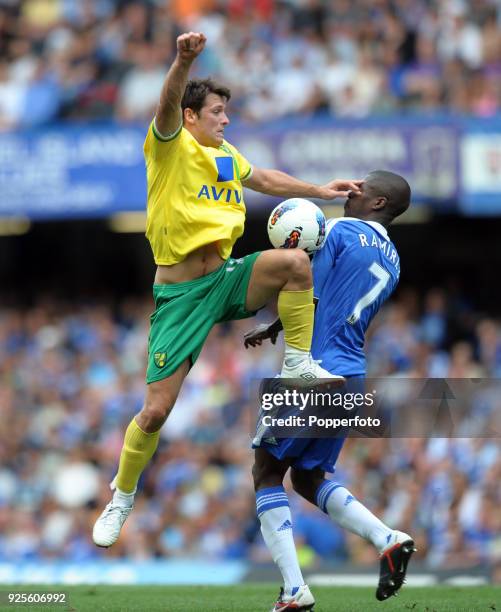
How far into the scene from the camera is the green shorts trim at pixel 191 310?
304 inches

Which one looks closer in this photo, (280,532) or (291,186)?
(280,532)

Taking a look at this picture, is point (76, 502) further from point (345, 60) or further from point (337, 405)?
point (337, 405)

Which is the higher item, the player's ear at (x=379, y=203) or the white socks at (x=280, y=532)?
the player's ear at (x=379, y=203)

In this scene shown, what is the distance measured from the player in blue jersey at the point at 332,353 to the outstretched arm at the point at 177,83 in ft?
3.85

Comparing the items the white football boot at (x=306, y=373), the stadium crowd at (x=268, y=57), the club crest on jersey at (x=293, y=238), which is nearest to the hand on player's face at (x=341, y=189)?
the club crest on jersey at (x=293, y=238)

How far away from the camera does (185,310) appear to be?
779 centimetres

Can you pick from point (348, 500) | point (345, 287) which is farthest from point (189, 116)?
point (348, 500)

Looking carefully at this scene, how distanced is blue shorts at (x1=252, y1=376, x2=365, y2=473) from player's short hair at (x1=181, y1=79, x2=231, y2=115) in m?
1.72

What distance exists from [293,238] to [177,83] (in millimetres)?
1155

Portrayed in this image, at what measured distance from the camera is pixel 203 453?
15.4 metres

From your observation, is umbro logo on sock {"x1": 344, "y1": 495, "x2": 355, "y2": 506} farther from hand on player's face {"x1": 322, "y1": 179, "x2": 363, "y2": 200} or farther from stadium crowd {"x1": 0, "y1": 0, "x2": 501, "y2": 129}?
stadium crowd {"x1": 0, "y1": 0, "x2": 501, "y2": 129}

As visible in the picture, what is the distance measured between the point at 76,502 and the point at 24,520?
666 mm

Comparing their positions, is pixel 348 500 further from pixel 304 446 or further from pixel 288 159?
pixel 288 159
